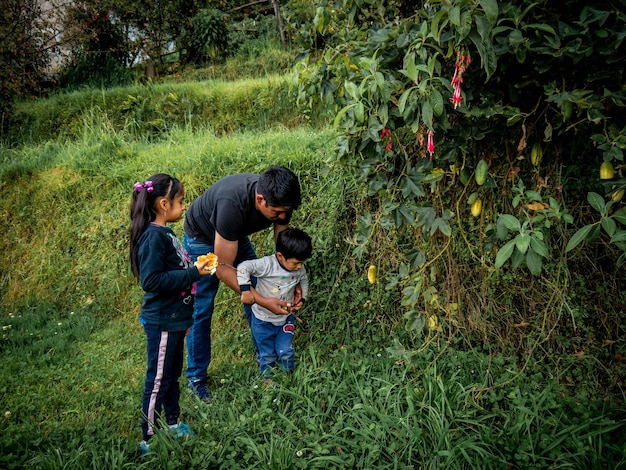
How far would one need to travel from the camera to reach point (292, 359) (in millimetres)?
3572

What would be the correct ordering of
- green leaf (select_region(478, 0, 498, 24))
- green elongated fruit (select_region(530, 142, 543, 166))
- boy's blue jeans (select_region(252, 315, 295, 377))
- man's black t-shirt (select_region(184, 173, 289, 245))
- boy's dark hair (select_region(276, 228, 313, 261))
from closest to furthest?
green leaf (select_region(478, 0, 498, 24))
green elongated fruit (select_region(530, 142, 543, 166))
man's black t-shirt (select_region(184, 173, 289, 245))
boy's dark hair (select_region(276, 228, 313, 261))
boy's blue jeans (select_region(252, 315, 295, 377))

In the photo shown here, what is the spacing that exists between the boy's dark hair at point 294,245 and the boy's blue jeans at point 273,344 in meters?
0.50

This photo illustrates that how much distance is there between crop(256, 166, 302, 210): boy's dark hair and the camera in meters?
3.02

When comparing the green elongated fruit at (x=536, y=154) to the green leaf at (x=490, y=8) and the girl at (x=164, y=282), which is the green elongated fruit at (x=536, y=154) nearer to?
the green leaf at (x=490, y=8)

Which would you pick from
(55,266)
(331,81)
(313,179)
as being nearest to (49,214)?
(55,266)

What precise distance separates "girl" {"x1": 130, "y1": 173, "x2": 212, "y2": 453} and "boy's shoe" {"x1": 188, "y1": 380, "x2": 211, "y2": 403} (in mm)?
434

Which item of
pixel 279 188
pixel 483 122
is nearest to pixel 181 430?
pixel 279 188

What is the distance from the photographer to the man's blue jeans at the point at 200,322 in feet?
11.7

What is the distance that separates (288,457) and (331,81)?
2.11 m

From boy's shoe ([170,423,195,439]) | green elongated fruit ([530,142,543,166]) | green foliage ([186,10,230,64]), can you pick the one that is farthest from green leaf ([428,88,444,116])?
green foliage ([186,10,230,64])

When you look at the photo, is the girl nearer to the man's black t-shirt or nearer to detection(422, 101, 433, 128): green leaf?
the man's black t-shirt

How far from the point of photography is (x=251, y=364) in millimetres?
3902

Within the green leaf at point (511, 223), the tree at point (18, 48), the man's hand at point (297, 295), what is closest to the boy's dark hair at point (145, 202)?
the man's hand at point (297, 295)

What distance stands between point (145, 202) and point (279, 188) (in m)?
0.76
